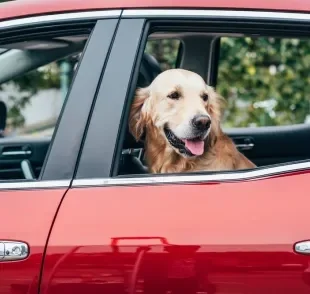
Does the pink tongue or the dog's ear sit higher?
the dog's ear

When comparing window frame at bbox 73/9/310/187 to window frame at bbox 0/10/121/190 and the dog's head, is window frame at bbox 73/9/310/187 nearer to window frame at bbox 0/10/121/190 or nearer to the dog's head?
window frame at bbox 0/10/121/190

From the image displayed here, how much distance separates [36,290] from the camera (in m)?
2.08

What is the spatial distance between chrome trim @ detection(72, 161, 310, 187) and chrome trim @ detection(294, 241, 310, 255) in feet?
0.78

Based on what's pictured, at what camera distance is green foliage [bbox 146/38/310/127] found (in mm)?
8461

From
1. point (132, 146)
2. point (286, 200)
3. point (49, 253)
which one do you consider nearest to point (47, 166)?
point (49, 253)

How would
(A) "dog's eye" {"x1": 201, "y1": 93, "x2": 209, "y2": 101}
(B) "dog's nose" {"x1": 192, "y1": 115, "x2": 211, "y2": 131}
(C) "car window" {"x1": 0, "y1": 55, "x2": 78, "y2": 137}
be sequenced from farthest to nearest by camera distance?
(C) "car window" {"x1": 0, "y1": 55, "x2": 78, "y2": 137} < (A) "dog's eye" {"x1": 201, "y1": 93, "x2": 209, "y2": 101} < (B) "dog's nose" {"x1": 192, "y1": 115, "x2": 211, "y2": 131}

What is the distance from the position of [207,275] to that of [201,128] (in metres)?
0.75

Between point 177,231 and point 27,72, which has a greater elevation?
point 27,72

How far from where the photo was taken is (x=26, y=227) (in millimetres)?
2131

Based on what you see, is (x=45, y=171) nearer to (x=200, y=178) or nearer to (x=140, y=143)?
(x=200, y=178)

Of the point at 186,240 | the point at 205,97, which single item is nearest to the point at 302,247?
the point at 186,240

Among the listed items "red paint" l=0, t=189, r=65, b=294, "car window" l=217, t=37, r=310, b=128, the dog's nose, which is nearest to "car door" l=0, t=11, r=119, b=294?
"red paint" l=0, t=189, r=65, b=294

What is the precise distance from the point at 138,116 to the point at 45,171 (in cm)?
58

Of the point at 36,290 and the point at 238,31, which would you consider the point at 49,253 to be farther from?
the point at 238,31
